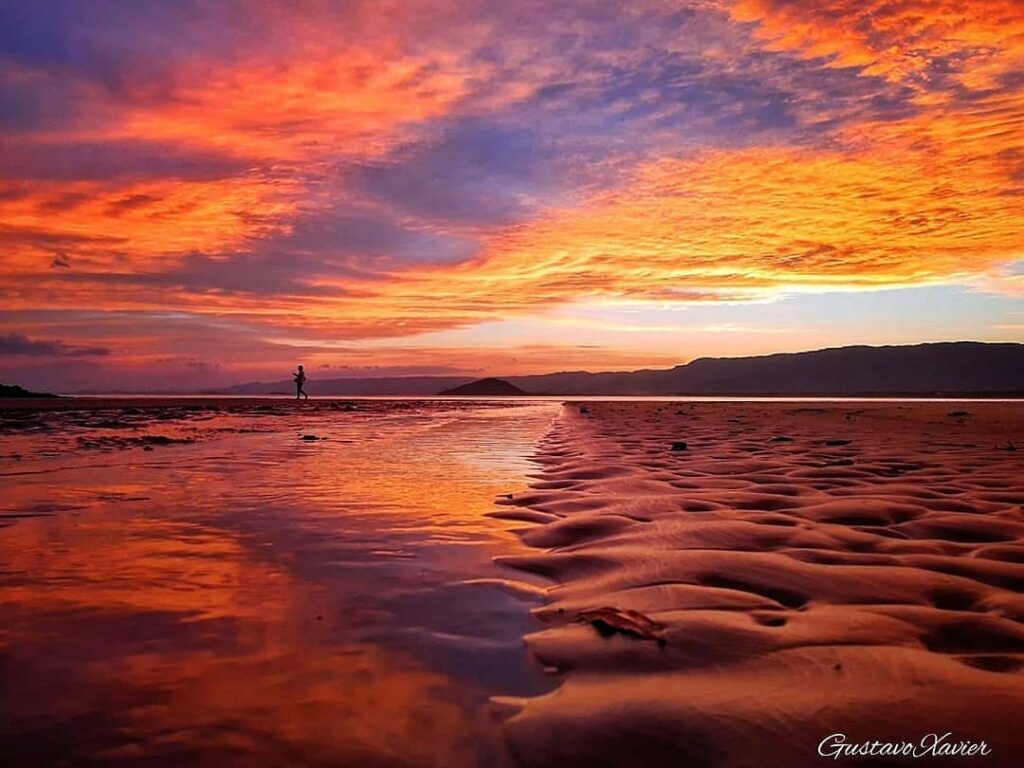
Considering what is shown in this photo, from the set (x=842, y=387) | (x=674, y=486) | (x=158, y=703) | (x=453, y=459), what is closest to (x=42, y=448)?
(x=453, y=459)

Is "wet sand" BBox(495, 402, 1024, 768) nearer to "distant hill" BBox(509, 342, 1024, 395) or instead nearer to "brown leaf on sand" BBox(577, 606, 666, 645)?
"brown leaf on sand" BBox(577, 606, 666, 645)

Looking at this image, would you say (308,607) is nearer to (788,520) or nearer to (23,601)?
(23,601)

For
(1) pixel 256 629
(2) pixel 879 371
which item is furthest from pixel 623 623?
(2) pixel 879 371

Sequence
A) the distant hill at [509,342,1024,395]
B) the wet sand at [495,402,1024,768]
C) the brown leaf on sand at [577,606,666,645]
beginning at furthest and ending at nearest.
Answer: the distant hill at [509,342,1024,395]
the brown leaf on sand at [577,606,666,645]
the wet sand at [495,402,1024,768]

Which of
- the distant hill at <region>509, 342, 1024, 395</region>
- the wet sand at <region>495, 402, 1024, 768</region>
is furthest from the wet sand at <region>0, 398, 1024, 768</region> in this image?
the distant hill at <region>509, 342, 1024, 395</region>

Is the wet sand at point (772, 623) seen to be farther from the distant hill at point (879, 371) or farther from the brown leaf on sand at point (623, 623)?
the distant hill at point (879, 371)

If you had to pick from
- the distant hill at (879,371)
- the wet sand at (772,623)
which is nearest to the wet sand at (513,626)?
the wet sand at (772,623)

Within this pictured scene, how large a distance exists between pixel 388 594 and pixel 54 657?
4.03 feet

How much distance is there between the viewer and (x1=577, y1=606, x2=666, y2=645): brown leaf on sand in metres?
2.26

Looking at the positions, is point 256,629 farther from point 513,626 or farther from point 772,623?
point 772,623

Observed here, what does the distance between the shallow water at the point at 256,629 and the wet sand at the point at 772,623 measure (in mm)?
245

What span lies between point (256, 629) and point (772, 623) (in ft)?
6.33

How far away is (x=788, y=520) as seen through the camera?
4207 millimetres

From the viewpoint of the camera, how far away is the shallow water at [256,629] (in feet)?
5.41
